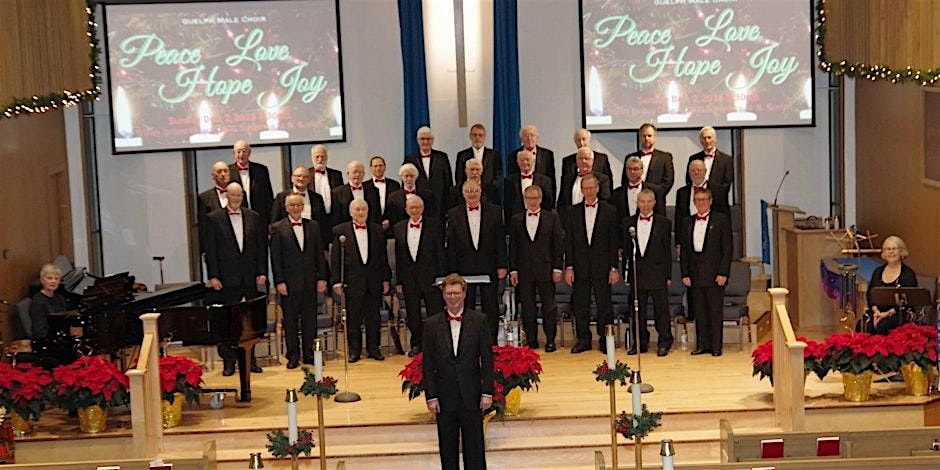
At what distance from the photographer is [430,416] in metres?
10.8

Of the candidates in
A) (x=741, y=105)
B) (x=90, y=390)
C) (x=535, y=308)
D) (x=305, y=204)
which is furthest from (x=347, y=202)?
(x=741, y=105)

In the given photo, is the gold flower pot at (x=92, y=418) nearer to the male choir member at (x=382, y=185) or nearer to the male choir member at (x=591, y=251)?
the male choir member at (x=382, y=185)

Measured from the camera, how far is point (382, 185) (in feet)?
41.7

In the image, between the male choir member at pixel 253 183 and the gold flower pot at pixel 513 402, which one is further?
the male choir member at pixel 253 183

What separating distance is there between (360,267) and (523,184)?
1.44 m

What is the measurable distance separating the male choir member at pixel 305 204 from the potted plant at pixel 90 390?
6.77ft

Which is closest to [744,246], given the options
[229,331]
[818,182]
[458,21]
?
[818,182]

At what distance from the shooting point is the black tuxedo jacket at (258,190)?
12820mm

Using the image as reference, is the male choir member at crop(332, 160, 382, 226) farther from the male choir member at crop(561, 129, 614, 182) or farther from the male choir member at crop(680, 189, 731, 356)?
the male choir member at crop(680, 189, 731, 356)

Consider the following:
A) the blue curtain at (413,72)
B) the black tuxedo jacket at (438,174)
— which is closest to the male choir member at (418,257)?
the black tuxedo jacket at (438,174)

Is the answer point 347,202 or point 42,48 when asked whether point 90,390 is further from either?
point 42,48

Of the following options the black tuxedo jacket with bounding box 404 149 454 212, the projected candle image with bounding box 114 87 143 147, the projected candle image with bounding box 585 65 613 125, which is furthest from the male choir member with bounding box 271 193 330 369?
the projected candle image with bounding box 585 65 613 125

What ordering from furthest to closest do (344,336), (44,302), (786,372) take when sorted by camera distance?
(44,302) → (344,336) → (786,372)

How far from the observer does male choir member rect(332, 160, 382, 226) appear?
12.5 metres
